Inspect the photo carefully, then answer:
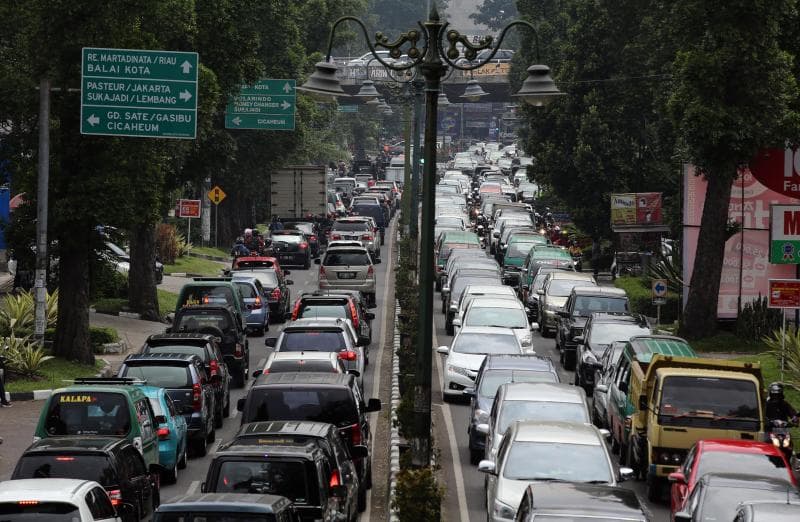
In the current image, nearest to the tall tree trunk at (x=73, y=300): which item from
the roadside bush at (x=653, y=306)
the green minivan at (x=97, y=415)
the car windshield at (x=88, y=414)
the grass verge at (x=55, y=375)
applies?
the grass verge at (x=55, y=375)

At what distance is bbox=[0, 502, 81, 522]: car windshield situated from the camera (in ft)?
43.2

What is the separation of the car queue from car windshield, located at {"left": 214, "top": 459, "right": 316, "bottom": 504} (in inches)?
0.5

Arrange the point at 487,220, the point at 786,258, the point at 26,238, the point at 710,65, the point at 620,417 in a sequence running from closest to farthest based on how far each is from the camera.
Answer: the point at 620,417
the point at 786,258
the point at 26,238
the point at 710,65
the point at 487,220

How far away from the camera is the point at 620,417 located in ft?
81.3

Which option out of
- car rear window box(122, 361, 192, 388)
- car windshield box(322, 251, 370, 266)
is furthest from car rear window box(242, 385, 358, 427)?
car windshield box(322, 251, 370, 266)

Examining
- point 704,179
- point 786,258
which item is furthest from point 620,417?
point 704,179

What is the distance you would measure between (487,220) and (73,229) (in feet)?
157

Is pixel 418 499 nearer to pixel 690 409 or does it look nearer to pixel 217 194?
pixel 690 409

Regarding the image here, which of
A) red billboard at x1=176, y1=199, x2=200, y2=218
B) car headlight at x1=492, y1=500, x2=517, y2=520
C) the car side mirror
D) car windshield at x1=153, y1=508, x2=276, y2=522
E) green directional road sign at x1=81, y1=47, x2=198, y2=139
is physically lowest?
car headlight at x1=492, y1=500, x2=517, y2=520

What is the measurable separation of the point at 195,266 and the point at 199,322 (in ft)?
94.6

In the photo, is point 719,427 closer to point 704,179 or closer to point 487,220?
point 704,179

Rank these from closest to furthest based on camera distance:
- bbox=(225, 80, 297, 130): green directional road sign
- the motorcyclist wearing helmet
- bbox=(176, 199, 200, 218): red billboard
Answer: the motorcyclist wearing helmet
bbox=(225, 80, 297, 130): green directional road sign
bbox=(176, 199, 200, 218): red billboard

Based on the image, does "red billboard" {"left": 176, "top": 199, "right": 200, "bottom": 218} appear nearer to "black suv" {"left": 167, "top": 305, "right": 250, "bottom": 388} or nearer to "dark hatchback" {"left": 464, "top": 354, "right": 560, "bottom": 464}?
"black suv" {"left": 167, "top": 305, "right": 250, "bottom": 388}

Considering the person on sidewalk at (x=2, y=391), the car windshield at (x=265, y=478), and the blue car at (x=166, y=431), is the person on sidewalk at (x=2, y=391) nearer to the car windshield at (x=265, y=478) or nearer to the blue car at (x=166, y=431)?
the blue car at (x=166, y=431)
